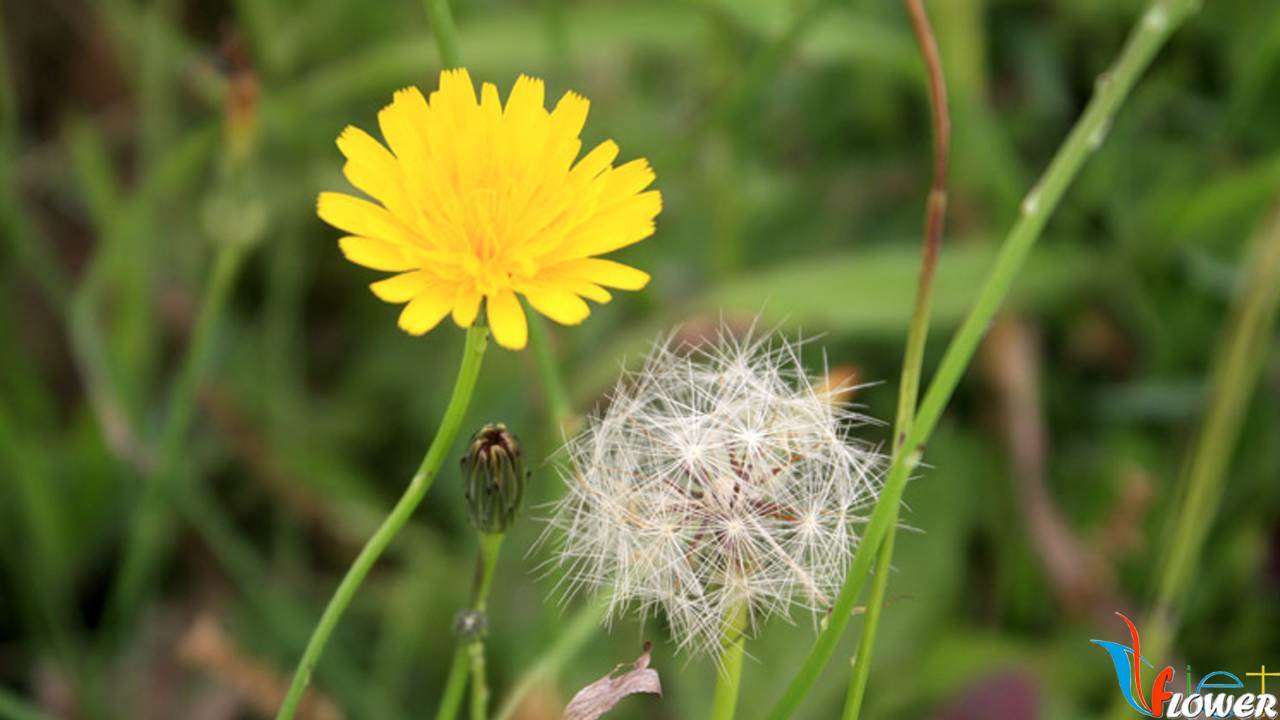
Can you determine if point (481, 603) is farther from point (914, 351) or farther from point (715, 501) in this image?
point (914, 351)

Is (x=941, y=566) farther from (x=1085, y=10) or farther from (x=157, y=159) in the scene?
(x=157, y=159)

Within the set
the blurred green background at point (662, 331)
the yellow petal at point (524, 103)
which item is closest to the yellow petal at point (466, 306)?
the yellow petal at point (524, 103)

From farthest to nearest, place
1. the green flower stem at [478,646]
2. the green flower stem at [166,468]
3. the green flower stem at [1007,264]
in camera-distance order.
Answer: the green flower stem at [166,468]
the green flower stem at [478,646]
the green flower stem at [1007,264]

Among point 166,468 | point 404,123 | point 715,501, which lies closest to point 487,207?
point 404,123

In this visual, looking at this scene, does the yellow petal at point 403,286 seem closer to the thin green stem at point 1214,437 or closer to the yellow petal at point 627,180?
the yellow petal at point 627,180

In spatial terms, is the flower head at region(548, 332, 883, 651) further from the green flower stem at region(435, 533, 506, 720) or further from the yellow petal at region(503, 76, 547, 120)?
the yellow petal at region(503, 76, 547, 120)

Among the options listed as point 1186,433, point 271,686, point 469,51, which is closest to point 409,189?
point 271,686
